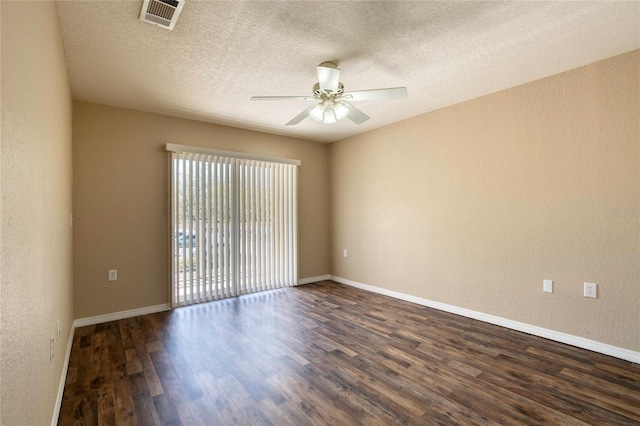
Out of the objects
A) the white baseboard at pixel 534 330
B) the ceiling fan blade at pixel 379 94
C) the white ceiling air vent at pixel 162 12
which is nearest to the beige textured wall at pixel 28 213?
the white ceiling air vent at pixel 162 12

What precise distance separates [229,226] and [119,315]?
5.40ft

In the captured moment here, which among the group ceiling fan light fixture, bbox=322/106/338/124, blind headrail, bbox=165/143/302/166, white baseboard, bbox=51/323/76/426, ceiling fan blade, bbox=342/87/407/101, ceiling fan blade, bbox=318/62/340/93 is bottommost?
white baseboard, bbox=51/323/76/426

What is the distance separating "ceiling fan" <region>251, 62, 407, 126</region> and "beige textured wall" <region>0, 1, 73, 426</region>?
53.5 inches

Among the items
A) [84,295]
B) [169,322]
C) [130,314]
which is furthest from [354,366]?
[84,295]

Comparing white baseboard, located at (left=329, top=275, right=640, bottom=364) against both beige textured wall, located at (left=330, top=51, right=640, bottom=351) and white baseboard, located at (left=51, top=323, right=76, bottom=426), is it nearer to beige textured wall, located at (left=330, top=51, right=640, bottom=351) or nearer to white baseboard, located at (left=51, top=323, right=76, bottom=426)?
beige textured wall, located at (left=330, top=51, right=640, bottom=351)

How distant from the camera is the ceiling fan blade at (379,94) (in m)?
2.45

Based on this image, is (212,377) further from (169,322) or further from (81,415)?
(169,322)

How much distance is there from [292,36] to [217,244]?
9.35 feet

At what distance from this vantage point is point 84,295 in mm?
3309

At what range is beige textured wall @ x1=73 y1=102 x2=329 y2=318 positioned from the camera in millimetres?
Result: 3328

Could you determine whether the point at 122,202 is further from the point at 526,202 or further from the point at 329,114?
the point at 526,202

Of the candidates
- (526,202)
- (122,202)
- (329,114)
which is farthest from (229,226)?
(526,202)

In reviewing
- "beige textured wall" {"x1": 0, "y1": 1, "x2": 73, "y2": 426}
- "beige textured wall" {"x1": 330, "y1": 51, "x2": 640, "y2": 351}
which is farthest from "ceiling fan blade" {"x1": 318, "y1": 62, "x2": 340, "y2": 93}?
"beige textured wall" {"x1": 330, "y1": 51, "x2": 640, "y2": 351}

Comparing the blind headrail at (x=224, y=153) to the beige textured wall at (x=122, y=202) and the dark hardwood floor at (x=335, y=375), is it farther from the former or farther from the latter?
the dark hardwood floor at (x=335, y=375)
